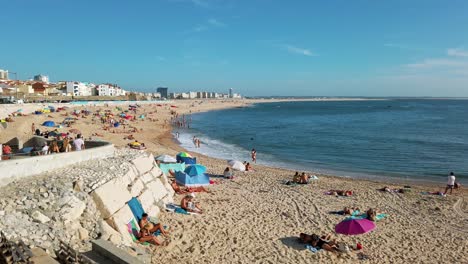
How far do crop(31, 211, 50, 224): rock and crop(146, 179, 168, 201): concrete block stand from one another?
450 cm

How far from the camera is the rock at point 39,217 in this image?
26.4 ft

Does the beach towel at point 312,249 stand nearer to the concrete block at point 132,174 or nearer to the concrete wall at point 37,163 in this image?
the concrete block at point 132,174

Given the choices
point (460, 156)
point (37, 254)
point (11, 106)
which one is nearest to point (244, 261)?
point (37, 254)

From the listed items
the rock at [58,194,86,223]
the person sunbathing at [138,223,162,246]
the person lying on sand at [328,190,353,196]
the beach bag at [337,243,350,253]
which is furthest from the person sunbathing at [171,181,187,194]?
the beach bag at [337,243,350,253]

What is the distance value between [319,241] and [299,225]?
6.05 ft

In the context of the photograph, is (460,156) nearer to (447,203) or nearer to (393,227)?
(447,203)

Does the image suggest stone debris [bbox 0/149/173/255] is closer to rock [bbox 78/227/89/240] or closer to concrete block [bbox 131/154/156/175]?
rock [bbox 78/227/89/240]

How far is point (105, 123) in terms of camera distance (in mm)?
42531

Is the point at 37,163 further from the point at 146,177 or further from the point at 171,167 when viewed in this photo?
the point at 171,167

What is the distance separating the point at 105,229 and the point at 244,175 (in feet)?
39.5

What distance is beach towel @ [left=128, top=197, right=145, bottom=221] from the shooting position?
10482 millimetres

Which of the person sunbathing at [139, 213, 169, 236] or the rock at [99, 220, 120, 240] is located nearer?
the rock at [99, 220, 120, 240]

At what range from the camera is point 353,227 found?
11273 mm

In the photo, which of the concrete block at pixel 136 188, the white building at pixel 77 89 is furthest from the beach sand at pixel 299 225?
the white building at pixel 77 89
